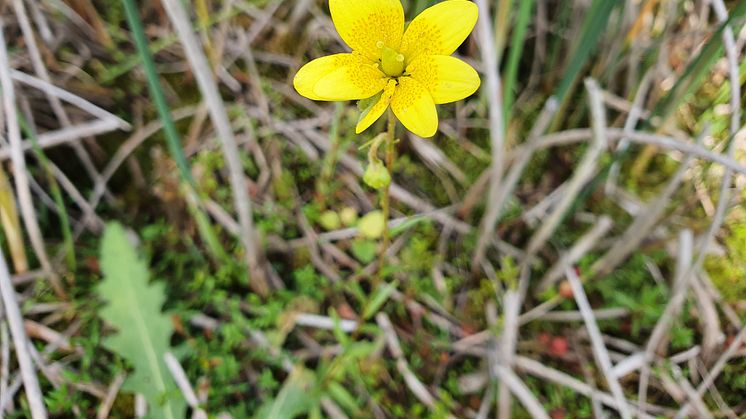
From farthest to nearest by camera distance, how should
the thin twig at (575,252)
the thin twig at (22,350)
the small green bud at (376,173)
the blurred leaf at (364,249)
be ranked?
the blurred leaf at (364,249) < the thin twig at (575,252) < the thin twig at (22,350) < the small green bud at (376,173)

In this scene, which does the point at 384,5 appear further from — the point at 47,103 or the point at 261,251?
the point at 47,103

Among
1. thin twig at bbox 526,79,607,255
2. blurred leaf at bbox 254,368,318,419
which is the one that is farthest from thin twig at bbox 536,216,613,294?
blurred leaf at bbox 254,368,318,419

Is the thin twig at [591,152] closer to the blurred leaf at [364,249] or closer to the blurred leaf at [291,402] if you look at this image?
the blurred leaf at [364,249]

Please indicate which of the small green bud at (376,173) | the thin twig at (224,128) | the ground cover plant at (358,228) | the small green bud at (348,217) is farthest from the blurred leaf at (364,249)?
the small green bud at (376,173)

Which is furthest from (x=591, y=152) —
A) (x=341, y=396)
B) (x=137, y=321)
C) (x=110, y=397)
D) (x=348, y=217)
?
(x=110, y=397)

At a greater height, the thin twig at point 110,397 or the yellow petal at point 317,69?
the yellow petal at point 317,69

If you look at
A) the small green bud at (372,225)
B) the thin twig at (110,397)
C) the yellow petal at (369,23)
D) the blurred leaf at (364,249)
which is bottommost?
the thin twig at (110,397)

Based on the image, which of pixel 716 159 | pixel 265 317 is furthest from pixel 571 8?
pixel 265 317
